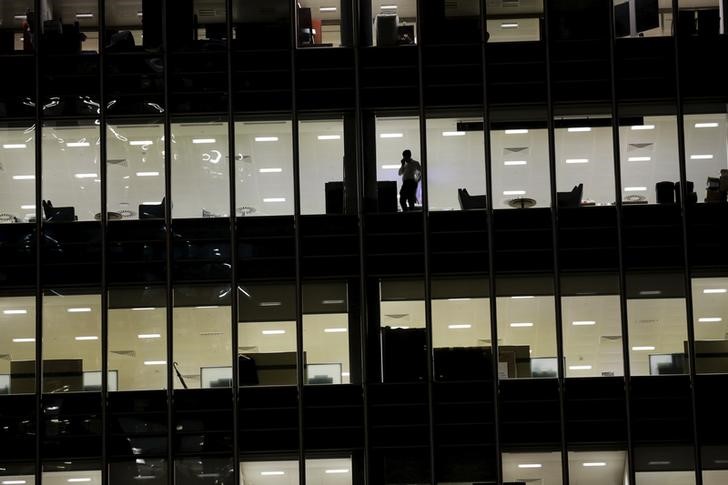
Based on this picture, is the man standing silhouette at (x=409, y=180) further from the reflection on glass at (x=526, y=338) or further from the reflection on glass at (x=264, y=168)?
the reflection on glass at (x=526, y=338)

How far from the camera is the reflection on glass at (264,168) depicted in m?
28.9

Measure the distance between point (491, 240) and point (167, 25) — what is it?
10.0 metres

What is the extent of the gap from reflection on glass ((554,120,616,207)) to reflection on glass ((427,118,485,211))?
1999 mm

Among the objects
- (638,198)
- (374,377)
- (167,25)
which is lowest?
(374,377)

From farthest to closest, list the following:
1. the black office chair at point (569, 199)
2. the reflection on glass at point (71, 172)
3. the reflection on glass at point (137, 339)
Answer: the reflection on glass at point (71, 172) < the black office chair at point (569, 199) < the reflection on glass at point (137, 339)

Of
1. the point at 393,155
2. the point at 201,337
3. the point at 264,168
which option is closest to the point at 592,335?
the point at 393,155

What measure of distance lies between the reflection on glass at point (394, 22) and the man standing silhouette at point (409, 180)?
2965 mm

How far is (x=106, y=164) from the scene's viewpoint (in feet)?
95.7

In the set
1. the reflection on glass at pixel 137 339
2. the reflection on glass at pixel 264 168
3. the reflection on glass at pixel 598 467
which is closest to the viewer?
the reflection on glass at pixel 598 467

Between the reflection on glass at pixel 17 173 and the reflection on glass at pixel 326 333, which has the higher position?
the reflection on glass at pixel 17 173

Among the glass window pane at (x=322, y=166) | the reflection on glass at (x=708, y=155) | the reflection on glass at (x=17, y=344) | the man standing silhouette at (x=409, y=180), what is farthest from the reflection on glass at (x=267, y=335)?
the reflection on glass at (x=708, y=155)

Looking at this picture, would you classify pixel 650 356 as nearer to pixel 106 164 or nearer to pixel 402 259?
pixel 402 259

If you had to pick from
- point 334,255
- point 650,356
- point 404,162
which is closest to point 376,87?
point 404,162

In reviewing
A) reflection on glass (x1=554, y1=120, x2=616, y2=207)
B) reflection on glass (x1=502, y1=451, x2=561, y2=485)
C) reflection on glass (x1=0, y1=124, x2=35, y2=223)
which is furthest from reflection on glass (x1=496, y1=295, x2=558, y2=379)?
reflection on glass (x1=0, y1=124, x2=35, y2=223)
